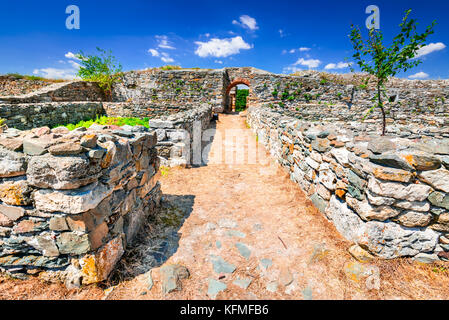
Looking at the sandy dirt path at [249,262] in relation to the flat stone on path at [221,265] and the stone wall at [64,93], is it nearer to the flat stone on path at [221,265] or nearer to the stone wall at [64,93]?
the flat stone on path at [221,265]

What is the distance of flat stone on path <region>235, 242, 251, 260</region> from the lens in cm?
260

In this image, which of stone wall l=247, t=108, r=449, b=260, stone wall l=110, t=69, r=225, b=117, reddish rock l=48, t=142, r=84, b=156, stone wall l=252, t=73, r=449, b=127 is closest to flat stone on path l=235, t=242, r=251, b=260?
stone wall l=247, t=108, r=449, b=260

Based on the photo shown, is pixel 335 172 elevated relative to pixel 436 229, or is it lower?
elevated

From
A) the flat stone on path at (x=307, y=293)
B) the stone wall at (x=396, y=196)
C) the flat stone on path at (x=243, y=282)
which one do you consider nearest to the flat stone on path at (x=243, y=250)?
the flat stone on path at (x=243, y=282)

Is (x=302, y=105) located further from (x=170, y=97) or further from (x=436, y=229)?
(x=436, y=229)

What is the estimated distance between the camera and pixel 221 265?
2430mm

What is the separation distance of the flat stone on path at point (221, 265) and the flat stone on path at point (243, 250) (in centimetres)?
25

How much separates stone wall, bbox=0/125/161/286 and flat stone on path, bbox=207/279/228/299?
1.12 metres

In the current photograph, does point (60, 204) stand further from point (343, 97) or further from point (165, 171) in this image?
point (343, 97)

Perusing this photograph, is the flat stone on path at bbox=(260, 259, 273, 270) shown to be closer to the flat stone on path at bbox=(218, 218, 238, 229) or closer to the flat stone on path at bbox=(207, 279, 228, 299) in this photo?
the flat stone on path at bbox=(207, 279, 228, 299)

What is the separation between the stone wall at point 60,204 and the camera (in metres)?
1.72

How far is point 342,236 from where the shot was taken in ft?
9.30

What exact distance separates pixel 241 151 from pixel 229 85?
40.3 ft
